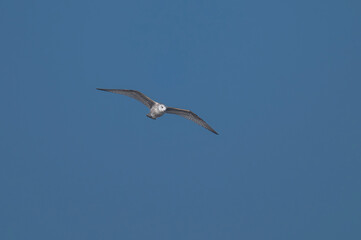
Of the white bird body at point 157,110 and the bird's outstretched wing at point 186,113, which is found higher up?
the bird's outstretched wing at point 186,113

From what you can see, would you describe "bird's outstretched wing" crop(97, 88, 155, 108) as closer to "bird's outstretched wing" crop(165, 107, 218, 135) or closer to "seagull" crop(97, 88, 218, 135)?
"seagull" crop(97, 88, 218, 135)

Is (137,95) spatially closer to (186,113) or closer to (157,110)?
(157,110)

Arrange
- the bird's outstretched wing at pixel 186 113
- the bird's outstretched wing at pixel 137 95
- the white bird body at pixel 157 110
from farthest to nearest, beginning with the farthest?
1. the bird's outstretched wing at pixel 186 113
2. the bird's outstretched wing at pixel 137 95
3. the white bird body at pixel 157 110

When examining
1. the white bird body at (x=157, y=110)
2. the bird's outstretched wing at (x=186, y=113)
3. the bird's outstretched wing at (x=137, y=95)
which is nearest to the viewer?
the white bird body at (x=157, y=110)

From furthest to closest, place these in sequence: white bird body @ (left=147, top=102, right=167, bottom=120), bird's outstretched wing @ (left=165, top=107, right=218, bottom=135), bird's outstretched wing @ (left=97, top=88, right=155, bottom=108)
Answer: bird's outstretched wing @ (left=165, top=107, right=218, bottom=135), bird's outstretched wing @ (left=97, top=88, right=155, bottom=108), white bird body @ (left=147, top=102, right=167, bottom=120)

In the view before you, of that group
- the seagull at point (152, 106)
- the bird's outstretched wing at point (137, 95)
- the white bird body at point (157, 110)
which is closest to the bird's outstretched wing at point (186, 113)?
the seagull at point (152, 106)

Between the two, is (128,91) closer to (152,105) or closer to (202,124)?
(152,105)

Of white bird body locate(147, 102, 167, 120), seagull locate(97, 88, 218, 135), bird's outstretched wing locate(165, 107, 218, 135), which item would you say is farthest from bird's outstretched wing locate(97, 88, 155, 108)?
bird's outstretched wing locate(165, 107, 218, 135)

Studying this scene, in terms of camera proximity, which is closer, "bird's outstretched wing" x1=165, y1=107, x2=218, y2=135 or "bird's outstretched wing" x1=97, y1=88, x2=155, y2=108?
"bird's outstretched wing" x1=97, y1=88, x2=155, y2=108

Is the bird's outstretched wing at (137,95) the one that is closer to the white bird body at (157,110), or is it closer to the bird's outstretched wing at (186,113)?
the white bird body at (157,110)

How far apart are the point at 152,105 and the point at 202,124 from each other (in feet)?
16.5

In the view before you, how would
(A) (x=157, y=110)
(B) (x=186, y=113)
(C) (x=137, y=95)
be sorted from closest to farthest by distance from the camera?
(A) (x=157, y=110) → (C) (x=137, y=95) → (B) (x=186, y=113)

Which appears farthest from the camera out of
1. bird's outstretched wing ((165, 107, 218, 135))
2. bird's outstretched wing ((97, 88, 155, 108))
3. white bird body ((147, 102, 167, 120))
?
bird's outstretched wing ((165, 107, 218, 135))

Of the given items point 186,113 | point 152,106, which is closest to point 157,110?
point 152,106
